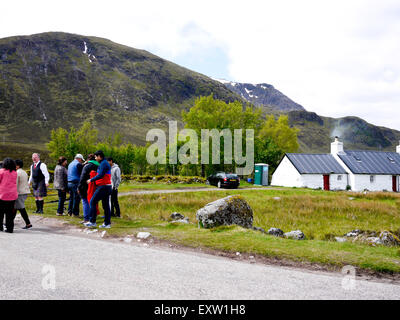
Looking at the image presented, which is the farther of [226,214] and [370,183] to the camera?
[370,183]

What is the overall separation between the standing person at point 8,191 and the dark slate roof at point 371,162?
44.2 metres

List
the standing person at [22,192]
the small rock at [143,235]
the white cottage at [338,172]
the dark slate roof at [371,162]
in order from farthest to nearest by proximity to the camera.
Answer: the dark slate roof at [371,162], the white cottage at [338,172], the standing person at [22,192], the small rock at [143,235]

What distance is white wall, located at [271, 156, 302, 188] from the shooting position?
43906 millimetres

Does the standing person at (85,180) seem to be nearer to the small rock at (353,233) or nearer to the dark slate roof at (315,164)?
the small rock at (353,233)

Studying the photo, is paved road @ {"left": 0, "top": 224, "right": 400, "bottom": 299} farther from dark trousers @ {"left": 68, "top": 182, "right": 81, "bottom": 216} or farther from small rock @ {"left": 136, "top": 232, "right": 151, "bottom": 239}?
dark trousers @ {"left": 68, "top": 182, "right": 81, "bottom": 216}

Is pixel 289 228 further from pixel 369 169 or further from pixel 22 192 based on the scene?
pixel 369 169

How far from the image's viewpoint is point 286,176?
4597 centimetres

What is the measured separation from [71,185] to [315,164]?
3821 centimetres

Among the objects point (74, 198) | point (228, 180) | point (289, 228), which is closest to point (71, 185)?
point (74, 198)

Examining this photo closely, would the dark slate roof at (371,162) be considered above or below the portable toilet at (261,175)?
above

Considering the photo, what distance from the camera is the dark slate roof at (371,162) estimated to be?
46.0 meters

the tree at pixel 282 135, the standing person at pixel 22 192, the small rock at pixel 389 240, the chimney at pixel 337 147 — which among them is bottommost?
the small rock at pixel 389 240

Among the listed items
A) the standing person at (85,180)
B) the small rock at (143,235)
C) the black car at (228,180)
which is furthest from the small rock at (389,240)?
the black car at (228,180)
